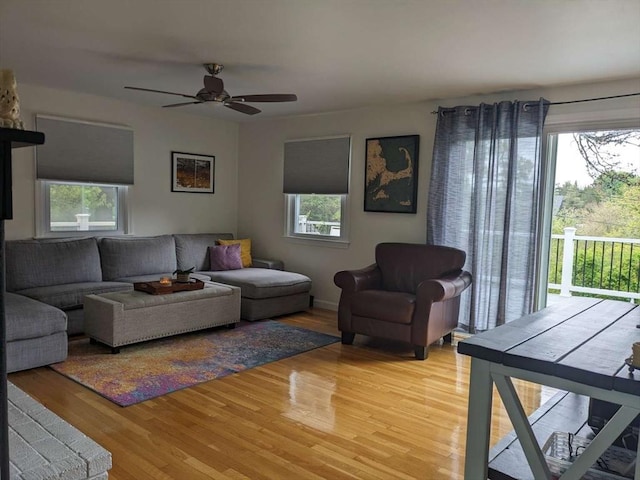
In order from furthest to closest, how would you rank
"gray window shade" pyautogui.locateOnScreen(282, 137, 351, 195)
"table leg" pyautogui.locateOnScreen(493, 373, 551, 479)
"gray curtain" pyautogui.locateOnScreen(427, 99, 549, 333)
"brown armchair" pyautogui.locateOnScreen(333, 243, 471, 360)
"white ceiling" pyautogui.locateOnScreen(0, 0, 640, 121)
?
"gray window shade" pyautogui.locateOnScreen(282, 137, 351, 195), "gray curtain" pyautogui.locateOnScreen(427, 99, 549, 333), "brown armchair" pyautogui.locateOnScreen(333, 243, 471, 360), "white ceiling" pyautogui.locateOnScreen(0, 0, 640, 121), "table leg" pyautogui.locateOnScreen(493, 373, 551, 479)

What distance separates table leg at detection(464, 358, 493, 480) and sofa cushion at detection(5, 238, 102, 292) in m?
4.28

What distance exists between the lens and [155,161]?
5992 millimetres

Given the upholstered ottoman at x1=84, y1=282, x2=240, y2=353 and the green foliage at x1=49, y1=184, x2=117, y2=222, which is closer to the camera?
the upholstered ottoman at x1=84, y1=282, x2=240, y2=353

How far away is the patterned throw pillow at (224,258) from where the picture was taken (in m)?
6.04

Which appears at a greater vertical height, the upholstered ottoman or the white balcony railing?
the white balcony railing

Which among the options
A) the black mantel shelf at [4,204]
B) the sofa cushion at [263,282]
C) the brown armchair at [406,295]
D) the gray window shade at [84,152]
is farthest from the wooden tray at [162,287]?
the black mantel shelf at [4,204]

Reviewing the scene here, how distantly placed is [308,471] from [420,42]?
8.74ft

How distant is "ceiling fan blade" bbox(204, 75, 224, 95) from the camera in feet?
12.4

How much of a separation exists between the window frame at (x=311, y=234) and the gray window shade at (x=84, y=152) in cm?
196

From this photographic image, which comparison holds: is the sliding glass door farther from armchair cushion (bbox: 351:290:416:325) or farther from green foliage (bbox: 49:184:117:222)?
green foliage (bbox: 49:184:117:222)

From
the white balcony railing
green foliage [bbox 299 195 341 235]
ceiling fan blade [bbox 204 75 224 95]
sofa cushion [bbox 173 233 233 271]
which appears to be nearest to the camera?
ceiling fan blade [bbox 204 75 224 95]

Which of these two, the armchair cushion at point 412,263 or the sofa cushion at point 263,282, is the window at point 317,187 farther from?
the armchair cushion at point 412,263

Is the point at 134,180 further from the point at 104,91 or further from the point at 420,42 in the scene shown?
the point at 420,42

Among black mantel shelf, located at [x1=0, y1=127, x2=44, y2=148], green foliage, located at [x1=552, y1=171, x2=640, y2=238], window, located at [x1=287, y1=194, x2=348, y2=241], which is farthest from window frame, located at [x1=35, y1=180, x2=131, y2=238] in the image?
green foliage, located at [x1=552, y1=171, x2=640, y2=238]
